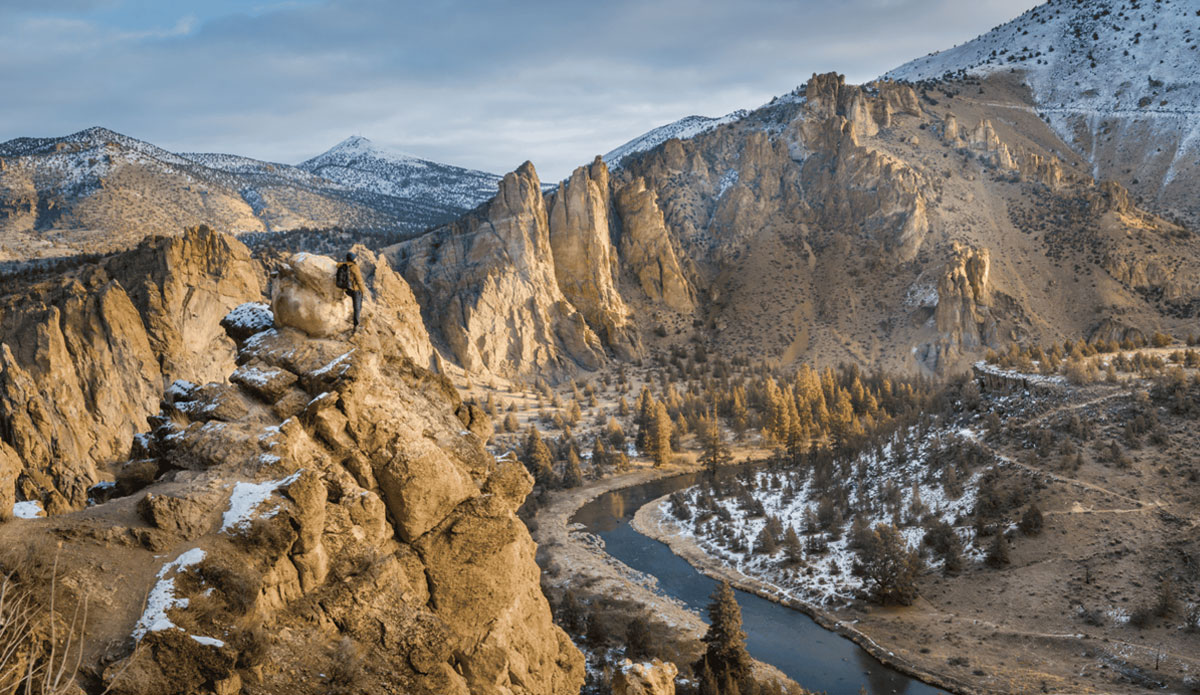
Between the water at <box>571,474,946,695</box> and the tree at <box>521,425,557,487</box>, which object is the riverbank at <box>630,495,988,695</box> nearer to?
the water at <box>571,474,946,695</box>

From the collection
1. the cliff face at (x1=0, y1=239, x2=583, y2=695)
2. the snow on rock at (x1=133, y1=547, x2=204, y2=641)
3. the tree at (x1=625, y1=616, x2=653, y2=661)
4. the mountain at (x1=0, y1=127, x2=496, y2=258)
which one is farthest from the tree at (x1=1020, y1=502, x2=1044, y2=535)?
the mountain at (x1=0, y1=127, x2=496, y2=258)

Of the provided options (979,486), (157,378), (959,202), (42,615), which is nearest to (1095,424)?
(979,486)

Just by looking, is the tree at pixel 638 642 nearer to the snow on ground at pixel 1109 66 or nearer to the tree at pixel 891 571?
the tree at pixel 891 571

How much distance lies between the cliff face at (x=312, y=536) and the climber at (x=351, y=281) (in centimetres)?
25

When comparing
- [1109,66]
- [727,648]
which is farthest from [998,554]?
[1109,66]

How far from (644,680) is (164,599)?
38.0 feet

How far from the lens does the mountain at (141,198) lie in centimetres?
8838

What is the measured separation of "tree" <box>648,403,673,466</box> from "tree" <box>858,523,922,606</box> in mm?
29097

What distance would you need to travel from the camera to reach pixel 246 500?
1088cm

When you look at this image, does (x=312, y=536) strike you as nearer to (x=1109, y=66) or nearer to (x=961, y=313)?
(x=961, y=313)

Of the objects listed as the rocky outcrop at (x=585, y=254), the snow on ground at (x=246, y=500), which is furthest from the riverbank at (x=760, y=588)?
the rocky outcrop at (x=585, y=254)

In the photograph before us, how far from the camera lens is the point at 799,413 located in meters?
72.4

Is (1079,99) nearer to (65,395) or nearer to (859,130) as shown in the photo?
(859,130)

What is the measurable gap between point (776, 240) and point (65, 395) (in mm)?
100992
